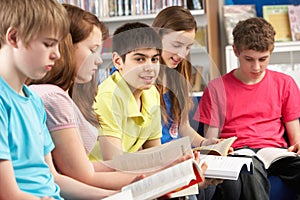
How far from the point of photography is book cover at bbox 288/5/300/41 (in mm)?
3709

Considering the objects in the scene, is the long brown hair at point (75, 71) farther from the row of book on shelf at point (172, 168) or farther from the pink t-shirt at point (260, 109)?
the pink t-shirt at point (260, 109)

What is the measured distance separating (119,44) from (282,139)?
1.21 metres

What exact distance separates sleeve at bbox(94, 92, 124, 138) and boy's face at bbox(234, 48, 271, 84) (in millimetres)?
1090

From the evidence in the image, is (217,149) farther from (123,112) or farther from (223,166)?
(123,112)

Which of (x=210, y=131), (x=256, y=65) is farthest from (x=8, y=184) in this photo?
(x=256, y=65)

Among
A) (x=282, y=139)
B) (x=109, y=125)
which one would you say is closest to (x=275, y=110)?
(x=282, y=139)

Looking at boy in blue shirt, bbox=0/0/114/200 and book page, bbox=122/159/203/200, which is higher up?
boy in blue shirt, bbox=0/0/114/200

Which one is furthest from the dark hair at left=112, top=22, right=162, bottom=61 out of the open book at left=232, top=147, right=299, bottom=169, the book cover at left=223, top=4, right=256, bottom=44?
the book cover at left=223, top=4, right=256, bottom=44

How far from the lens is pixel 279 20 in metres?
3.76

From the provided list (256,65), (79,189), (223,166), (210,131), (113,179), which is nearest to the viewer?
(79,189)

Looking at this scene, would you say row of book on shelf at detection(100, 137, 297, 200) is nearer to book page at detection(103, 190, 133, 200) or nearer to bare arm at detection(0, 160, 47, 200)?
book page at detection(103, 190, 133, 200)

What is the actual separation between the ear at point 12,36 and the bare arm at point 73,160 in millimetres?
306

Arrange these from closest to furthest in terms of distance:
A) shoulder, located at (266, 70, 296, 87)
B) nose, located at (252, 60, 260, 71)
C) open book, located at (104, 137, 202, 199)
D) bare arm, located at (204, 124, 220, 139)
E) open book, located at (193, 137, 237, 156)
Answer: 1. open book, located at (104, 137, 202, 199)
2. open book, located at (193, 137, 237, 156)
3. bare arm, located at (204, 124, 220, 139)
4. nose, located at (252, 60, 260, 71)
5. shoulder, located at (266, 70, 296, 87)

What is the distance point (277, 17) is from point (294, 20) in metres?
0.10
